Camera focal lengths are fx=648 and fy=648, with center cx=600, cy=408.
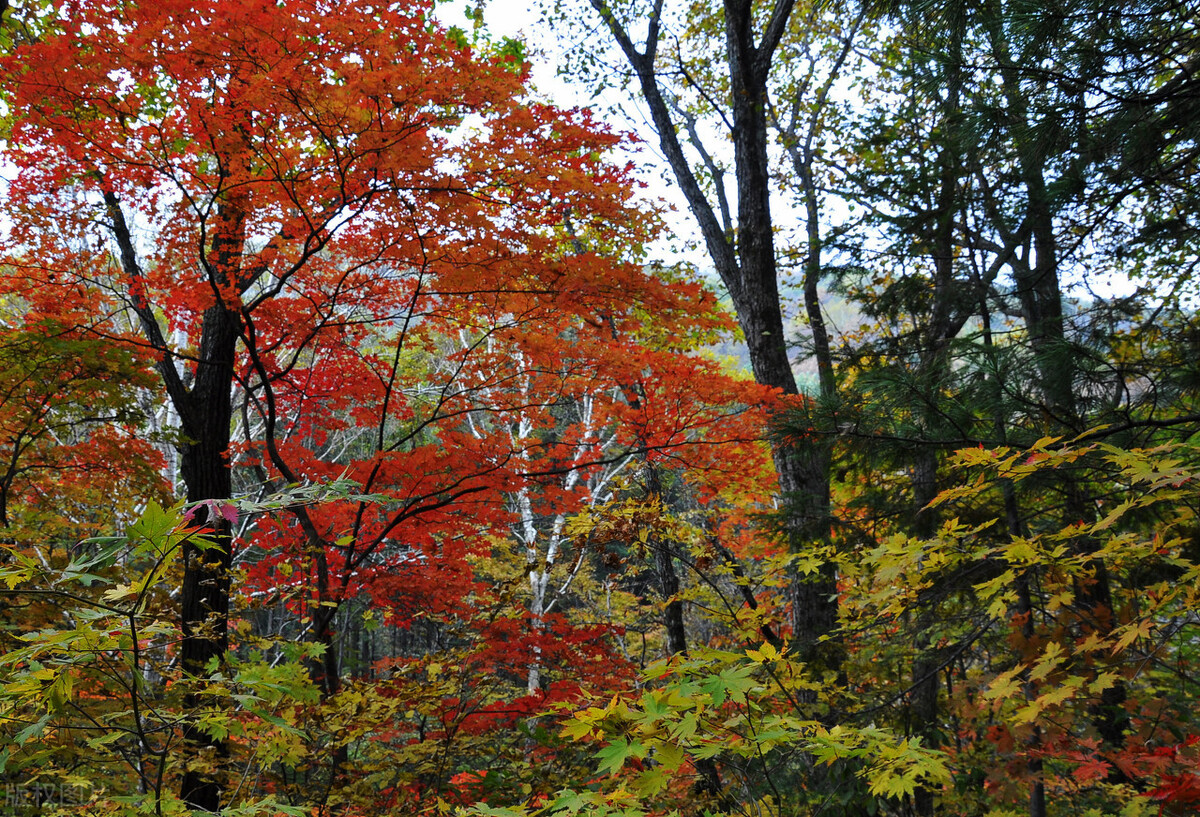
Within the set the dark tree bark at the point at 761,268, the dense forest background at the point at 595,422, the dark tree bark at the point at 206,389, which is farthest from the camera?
the dark tree bark at the point at 761,268

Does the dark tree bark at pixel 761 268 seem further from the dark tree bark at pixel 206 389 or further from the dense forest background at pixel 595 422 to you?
the dark tree bark at pixel 206 389

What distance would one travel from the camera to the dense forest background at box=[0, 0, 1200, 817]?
2.08m

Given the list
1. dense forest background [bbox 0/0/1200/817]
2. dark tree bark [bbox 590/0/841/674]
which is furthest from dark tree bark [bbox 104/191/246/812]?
dark tree bark [bbox 590/0/841/674]

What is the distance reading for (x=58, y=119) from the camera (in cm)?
Result: 393

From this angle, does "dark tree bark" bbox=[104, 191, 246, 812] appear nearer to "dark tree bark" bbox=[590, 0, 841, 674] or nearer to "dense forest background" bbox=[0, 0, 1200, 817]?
"dense forest background" bbox=[0, 0, 1200, 817]

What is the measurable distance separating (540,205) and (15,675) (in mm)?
3532

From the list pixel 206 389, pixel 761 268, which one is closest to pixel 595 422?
pixel 761 268

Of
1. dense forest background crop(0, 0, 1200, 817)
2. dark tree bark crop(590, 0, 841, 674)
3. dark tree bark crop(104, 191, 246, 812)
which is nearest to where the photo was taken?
dense forest background crop(0, 0, 1200, 817)

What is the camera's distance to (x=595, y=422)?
6.29m

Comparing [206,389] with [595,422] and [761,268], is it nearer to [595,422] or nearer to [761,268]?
[595,422]

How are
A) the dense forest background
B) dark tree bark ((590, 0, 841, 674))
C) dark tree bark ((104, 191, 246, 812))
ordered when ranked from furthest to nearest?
dark tree bark ((590, 0, 841, 674)) → dark tree bark ((104, 191, 246, 812)) → the dense forest background

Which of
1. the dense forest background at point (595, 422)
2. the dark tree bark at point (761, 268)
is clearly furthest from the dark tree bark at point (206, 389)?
the dark tree bark at point (761, 268)

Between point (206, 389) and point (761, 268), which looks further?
point (761, 268)

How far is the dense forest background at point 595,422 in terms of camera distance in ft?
6.84
